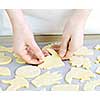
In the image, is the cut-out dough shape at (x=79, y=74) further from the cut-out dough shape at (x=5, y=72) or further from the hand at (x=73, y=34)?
the cut-out dough shape at (x=5, y=72)

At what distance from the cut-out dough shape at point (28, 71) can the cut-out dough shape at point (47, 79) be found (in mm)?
21

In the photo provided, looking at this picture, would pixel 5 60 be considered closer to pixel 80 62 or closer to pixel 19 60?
pixel 19 60

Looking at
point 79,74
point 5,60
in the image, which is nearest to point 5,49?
point 5,60

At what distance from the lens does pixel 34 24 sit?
0.90 m

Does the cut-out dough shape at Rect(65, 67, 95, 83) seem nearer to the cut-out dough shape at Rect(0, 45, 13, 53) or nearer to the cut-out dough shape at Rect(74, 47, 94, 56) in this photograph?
the cut-out dough shape at Rect(74, 47, 94, 56)

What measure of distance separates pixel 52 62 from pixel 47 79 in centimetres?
9

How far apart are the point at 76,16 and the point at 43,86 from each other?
9.9 inches

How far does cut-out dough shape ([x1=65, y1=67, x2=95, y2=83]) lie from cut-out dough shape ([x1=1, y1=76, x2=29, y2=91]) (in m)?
0.13

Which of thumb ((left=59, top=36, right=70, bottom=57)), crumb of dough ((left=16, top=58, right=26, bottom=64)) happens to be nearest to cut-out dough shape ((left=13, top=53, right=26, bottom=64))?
crumb of dough ((left=16, top=58, right=26, bottom=64))

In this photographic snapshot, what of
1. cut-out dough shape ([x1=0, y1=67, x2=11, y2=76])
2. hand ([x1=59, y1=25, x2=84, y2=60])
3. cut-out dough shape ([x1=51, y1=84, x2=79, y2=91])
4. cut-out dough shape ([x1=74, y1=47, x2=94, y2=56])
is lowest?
cut-out dough shape ([x1=51, y1=84, x2=79, y2=91])

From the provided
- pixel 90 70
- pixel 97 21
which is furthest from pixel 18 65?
pixel 97 21

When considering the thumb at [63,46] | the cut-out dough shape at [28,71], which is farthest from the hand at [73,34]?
the cut-out dough shape at [28,71]

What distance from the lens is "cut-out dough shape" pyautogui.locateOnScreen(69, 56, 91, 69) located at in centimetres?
80
